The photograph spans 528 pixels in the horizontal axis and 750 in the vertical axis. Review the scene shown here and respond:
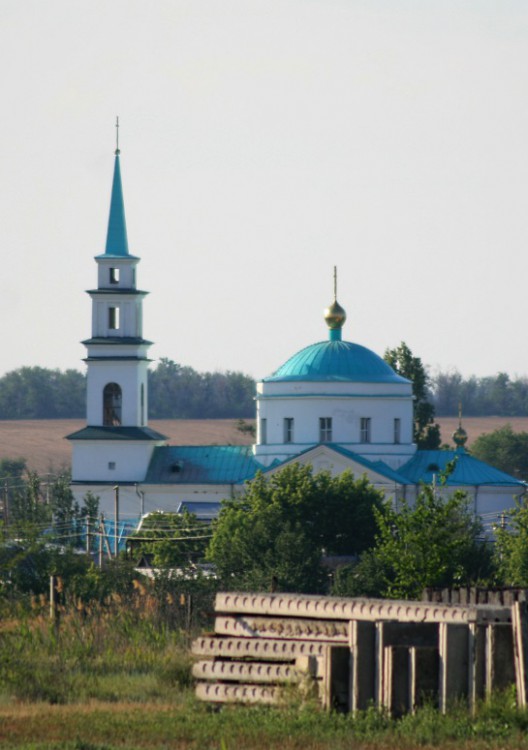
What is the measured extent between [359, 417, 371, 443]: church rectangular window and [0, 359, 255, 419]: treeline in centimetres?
7742

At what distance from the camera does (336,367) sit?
68.4m

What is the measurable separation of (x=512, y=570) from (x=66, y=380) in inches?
4701

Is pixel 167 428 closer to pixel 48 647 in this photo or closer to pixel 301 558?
pixel 301 558

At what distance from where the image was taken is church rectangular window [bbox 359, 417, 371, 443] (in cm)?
6869

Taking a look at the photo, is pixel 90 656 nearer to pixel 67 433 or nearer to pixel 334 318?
pixel 334 318

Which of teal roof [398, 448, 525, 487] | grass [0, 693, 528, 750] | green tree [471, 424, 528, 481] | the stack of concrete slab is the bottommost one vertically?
grass [0, 693, 528, 750]

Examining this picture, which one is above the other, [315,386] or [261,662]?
[315,386]

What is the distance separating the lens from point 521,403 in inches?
6181

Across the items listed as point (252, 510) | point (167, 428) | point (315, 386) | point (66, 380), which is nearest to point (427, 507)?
point (252, 510)

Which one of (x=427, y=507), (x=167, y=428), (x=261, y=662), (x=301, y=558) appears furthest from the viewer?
(x=167, y=428)

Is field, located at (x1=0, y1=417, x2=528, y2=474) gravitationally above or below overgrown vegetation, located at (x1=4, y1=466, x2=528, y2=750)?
above

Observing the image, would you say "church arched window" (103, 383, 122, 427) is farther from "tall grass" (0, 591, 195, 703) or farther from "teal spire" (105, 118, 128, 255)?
"tall grass" (0, 591, 195, 703)

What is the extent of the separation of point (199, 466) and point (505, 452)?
40.0 m

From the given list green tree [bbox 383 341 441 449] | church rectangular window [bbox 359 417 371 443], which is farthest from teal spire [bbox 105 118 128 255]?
green tree [bbox 383 341 441 449]
